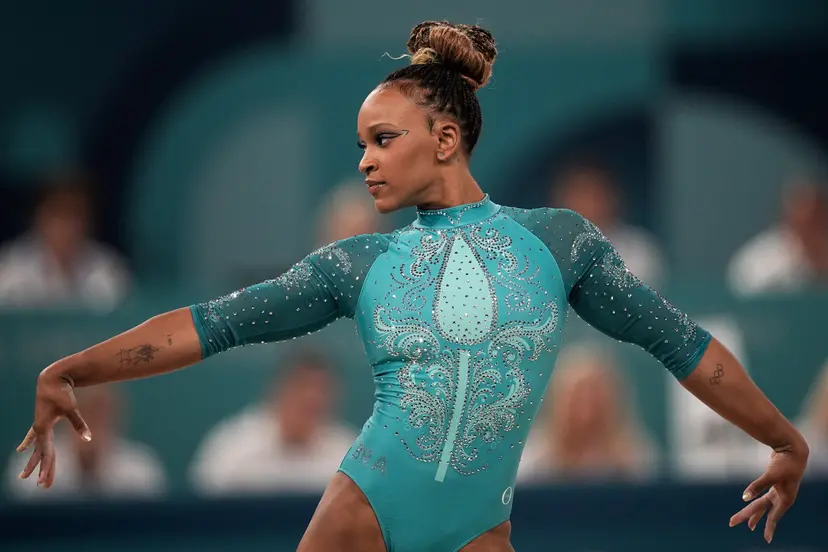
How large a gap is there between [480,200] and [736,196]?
17.1ft

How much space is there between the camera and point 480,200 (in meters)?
2.73

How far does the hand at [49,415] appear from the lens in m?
2.44

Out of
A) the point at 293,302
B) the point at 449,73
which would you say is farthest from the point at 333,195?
the point at 293,302

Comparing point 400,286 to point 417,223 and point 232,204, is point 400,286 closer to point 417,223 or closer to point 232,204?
point 417,223

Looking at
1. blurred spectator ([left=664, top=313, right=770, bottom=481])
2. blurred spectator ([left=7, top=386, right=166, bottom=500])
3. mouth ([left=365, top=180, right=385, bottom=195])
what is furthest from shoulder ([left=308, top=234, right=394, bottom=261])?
blurred spectator ([left=664, top=313, right=770, bottom=481])

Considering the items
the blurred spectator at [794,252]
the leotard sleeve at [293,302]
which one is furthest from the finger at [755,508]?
the blurred spectator at [794,252]

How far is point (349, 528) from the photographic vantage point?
2.51 meters

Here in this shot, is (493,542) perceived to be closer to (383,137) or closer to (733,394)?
(733,394)

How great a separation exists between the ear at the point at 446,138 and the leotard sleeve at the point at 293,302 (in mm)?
248

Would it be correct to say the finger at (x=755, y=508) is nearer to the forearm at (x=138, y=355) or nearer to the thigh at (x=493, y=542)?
the thigh at (x=493, y=542)

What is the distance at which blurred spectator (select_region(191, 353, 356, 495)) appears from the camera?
4930mm

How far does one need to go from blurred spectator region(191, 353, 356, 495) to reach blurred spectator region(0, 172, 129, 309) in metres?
1.20

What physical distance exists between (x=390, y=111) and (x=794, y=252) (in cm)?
374

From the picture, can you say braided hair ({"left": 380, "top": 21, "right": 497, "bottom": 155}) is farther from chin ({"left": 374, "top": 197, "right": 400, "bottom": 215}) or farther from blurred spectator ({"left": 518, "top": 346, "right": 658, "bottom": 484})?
blurred spectator ({"left": 518, "top": 346, "right": 658, "bottom": 484})
